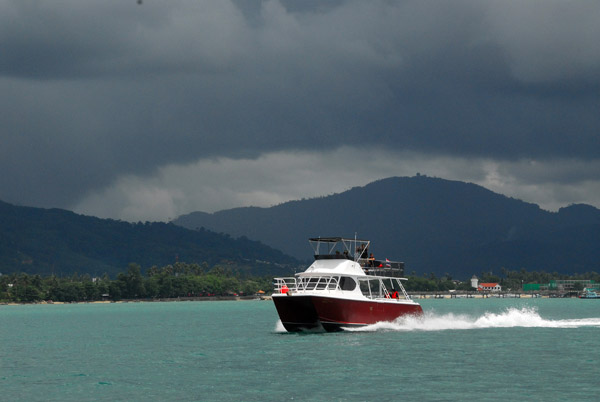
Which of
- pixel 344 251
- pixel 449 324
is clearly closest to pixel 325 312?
pixel 344 251

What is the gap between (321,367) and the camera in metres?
52.6

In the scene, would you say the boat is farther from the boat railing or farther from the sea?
the sea

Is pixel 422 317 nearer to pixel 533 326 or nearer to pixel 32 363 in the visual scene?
pixel 533 326

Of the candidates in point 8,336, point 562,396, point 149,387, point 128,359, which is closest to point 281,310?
point 128,359

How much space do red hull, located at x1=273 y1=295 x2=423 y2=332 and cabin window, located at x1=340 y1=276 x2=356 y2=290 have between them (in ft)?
4.37

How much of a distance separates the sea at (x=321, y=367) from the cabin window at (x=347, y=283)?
13.7 feet

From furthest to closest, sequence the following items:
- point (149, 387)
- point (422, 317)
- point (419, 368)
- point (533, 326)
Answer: point (533, 326), point (422, 317), point (419, 368), point (149, 387)

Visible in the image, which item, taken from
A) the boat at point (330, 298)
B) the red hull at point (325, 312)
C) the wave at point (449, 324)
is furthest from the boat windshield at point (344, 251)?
the wave at point (449, 324)

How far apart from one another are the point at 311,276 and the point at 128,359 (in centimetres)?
1611

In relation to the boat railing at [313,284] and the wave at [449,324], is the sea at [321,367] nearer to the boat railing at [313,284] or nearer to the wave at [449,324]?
the wave at [449,324]

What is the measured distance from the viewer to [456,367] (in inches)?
2073

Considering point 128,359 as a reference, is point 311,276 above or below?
above

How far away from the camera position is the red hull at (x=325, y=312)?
6669 cm

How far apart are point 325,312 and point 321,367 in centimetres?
1448
